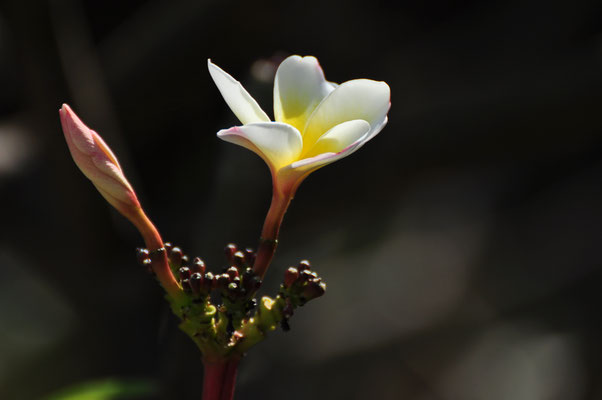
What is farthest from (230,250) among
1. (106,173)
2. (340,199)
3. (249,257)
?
(340,199)

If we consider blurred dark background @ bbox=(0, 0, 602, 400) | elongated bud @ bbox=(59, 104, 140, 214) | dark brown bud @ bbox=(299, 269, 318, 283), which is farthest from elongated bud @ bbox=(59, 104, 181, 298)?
blurred dark background @ bbox=(0, 0, 602, 400)

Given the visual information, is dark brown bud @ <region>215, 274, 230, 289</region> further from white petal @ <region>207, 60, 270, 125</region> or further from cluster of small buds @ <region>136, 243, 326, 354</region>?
white petal @ <region>207, 60, 270, 125</region>

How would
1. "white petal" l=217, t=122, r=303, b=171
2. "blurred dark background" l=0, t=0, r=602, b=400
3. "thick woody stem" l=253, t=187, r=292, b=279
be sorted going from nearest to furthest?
1. "white petal" l=217, t=122, r=303, b=171
2. "thick woody stem" l=253, t=187, r=292, b=279
3. "blurred dark background" l=0, t=0, r=602, b=400

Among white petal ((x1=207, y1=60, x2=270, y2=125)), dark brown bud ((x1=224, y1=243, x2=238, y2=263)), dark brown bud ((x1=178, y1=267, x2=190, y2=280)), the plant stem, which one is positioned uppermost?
white petal ((x1=207, y1=60, x2=270, y2=125))

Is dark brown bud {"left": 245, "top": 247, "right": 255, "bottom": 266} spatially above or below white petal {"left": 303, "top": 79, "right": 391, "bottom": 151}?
below

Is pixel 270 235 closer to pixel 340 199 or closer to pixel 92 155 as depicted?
pixel 92 155

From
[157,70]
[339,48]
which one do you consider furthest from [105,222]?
[339,48]

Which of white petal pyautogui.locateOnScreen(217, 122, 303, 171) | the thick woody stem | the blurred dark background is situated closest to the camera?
white petal pyautogui.locateOnScreen(217, 122, 303, 171)
